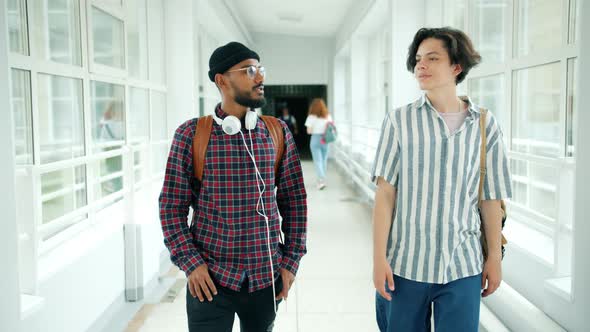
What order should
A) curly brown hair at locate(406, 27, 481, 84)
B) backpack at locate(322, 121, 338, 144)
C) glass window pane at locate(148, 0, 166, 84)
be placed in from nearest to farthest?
1. curly brown hair at locate(406, 27, 481, 84)
2. glass window pane at locate(148, 0, 166, 84)
3. backpack at locate(322, 121, 338, 144)

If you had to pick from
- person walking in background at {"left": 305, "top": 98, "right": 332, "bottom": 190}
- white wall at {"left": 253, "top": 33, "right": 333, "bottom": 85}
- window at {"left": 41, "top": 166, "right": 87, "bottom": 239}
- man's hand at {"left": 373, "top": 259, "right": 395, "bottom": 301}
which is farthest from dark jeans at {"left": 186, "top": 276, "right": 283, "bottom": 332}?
white wall at {"left": 253, "top": 33, "right": 333, "bottom": 85}

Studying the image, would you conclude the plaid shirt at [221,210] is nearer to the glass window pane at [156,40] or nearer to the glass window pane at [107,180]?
the glass window pane at [107,180]

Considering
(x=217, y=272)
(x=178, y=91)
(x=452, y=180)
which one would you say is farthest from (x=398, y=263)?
(x=178, y=91)

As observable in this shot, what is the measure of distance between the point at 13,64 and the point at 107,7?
1.32m

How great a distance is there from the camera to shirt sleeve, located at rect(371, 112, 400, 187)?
1.45 meters

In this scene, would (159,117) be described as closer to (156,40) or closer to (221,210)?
(156,40)

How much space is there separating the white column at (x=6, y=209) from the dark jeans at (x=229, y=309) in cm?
63

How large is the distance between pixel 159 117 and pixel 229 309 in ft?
11.7

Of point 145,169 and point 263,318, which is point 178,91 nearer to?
point 145,169

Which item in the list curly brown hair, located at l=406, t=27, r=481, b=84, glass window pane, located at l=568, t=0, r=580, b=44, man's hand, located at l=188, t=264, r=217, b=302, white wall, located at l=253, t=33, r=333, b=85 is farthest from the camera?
white wall, located at l=253, t=33, r=333, b=85

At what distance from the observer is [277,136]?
150 cm

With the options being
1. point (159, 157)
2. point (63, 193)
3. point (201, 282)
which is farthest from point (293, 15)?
point (201, 282)

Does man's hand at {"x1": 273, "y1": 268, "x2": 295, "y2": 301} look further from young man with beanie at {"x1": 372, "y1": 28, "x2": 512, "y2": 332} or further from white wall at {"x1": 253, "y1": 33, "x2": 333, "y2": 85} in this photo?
white wall at {"x1": 253, "y1": 33, "x2": 333, "y2": 85}

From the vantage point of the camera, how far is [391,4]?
15.4ft
